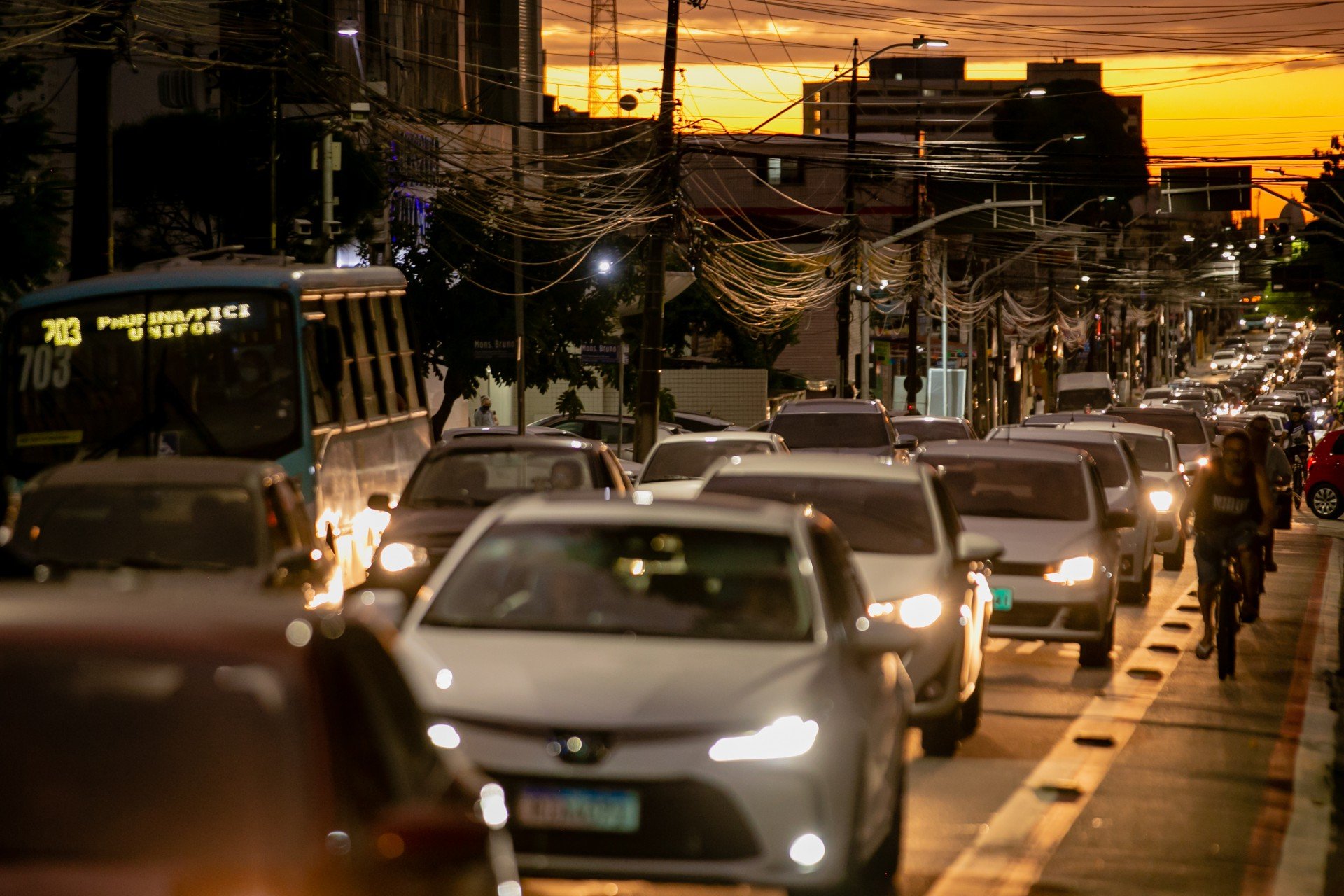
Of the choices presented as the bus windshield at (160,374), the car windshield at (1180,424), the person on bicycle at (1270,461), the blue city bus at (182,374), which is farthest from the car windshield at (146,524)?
the car windshield at (1180,424)

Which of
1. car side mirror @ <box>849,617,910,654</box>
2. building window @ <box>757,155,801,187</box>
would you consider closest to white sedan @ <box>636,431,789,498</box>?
car side mirror @ <box>849,617,910,654</box>

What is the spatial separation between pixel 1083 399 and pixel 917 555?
58.6 metres

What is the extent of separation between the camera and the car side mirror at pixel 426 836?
3.66 meters

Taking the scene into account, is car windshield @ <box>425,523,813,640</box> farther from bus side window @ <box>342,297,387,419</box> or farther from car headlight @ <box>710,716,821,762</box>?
bus side window @ <box>342,297,387,419</box>

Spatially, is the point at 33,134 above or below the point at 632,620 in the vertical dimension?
above

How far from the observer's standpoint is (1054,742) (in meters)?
11.4

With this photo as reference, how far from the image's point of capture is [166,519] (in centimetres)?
1115

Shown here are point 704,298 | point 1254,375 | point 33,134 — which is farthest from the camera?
point 1254,375

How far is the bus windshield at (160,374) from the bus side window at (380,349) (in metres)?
2.46

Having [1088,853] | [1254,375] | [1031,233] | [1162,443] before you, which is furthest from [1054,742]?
[1254,375]

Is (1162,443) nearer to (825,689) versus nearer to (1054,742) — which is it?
(1054,742)

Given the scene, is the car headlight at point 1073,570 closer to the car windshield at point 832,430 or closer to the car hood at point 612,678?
the car hood at point 612,678

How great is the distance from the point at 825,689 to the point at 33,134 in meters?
15.9

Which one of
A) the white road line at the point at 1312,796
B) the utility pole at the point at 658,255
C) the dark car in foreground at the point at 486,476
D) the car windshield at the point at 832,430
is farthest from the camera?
the utility pole at the point at 658,255
